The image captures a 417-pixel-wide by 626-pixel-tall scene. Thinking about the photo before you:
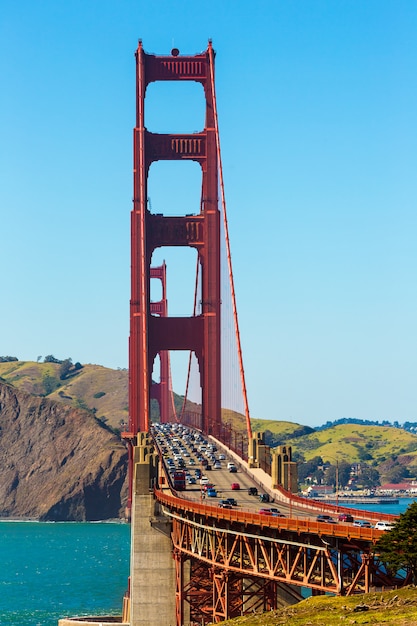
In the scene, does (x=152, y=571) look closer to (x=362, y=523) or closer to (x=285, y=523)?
(x=362, y=523)

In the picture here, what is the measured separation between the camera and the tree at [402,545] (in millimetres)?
44438

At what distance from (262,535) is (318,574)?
4549 mm

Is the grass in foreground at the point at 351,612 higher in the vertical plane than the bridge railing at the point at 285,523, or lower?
lower

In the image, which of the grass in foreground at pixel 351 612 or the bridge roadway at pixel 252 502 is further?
the bridge roadway at pixel 252 502

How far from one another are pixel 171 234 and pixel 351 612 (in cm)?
9910

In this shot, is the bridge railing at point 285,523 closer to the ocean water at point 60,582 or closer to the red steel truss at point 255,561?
the red steel truss at point 255,561

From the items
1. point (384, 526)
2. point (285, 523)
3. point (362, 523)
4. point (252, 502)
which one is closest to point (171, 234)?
point (252, 502)

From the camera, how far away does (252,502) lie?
245 ft

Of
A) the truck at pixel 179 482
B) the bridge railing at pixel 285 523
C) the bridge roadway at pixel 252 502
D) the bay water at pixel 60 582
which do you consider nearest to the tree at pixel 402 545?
the bridge railing at pixel 285 523

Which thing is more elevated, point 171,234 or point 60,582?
point 171,234

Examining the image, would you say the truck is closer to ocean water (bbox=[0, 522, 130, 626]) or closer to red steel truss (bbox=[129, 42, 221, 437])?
ocean water (bbox=[0, 522, 130, 626])

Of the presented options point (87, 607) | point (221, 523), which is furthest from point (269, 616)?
point (87, 607)

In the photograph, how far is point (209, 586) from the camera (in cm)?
7744

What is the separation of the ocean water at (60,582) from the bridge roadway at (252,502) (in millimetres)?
16841
